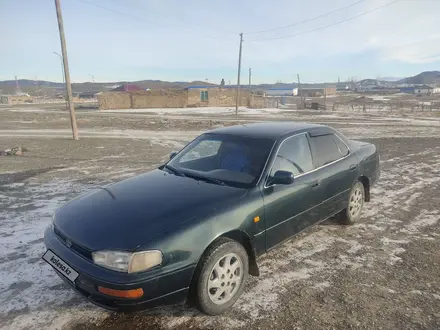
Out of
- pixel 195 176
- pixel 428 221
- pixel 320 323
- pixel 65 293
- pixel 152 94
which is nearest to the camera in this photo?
pixel 320 323

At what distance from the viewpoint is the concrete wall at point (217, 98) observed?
51.7 meters

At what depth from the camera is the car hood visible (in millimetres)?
2500

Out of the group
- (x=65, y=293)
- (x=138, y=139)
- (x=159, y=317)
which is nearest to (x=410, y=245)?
(x=159, y=317)

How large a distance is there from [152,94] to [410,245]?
5033 centimetres

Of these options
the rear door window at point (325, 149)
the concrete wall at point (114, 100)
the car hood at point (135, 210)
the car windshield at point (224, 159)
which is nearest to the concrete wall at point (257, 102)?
the concrete wall at point (114, 100)

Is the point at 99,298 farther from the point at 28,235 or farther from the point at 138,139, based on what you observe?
the point at 138,139

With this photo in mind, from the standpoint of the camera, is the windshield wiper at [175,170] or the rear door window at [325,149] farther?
the rear door window at [325,149]

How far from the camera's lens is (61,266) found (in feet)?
8.71

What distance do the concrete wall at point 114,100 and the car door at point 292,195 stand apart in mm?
48468

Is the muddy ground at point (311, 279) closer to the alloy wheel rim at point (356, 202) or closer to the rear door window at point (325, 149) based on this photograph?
the alloy wheel rim at point (356, 202)

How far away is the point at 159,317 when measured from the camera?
109 inches

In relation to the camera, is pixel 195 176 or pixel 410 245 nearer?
pixel 195 176

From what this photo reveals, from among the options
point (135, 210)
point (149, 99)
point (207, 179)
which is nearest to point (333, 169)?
point (207, 179)

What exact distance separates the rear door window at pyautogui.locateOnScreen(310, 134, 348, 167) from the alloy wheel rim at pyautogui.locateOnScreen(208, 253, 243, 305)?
5.84 ft
